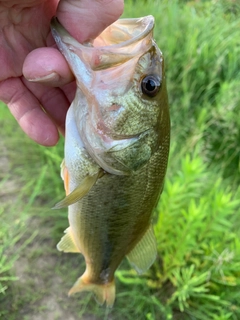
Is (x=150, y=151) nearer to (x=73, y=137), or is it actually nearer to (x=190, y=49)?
(x=73, y=137)

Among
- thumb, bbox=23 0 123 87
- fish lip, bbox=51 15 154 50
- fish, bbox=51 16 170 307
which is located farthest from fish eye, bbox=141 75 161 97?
thumb, bbox=23 0 123 87

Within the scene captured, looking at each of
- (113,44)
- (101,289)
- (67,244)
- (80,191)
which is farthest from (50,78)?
(101,289)

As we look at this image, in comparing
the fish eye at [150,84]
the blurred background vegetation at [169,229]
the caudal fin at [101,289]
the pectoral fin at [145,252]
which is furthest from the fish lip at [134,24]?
the caudal fin at [101,289]

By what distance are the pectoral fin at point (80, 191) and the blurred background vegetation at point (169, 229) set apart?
0.74 meters

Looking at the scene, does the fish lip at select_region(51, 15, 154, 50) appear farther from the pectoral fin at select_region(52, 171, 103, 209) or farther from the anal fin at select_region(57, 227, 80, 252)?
the anal fin at select_region(57, 227, 80, 252)

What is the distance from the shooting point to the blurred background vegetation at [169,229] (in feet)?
6.77

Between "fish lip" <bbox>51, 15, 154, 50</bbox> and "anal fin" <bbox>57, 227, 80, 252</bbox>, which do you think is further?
"anal fin" <bbox>57, 227, 80, 252</bbox>

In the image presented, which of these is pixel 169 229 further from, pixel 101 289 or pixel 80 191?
pixel 80 191

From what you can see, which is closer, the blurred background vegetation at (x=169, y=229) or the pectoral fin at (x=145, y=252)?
the pectoral fin at (x=145, y=252)

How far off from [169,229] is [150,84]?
1188 millimetres

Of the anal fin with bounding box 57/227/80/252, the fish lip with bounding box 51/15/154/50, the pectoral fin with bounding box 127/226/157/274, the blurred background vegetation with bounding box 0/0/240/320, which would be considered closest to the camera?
the fish lip with bounding box 51/15/154/50

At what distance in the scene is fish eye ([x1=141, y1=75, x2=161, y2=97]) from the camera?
1.19 metres

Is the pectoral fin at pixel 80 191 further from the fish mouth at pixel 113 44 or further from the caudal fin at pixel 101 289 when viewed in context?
the caudal fin at pixel 101 289

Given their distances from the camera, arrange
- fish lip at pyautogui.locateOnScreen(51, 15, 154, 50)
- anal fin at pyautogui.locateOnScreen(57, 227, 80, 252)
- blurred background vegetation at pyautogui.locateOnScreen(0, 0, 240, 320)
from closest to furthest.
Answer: fish lip at pyautogui.locateOnScreen(51, 15, 154, 50) < anal fin at pyautogui.locateOnScreen(57, 227, 80, 252) < blurred background vegetation at pyautogui.locateOnScreen(0, 0, 240, 320)
